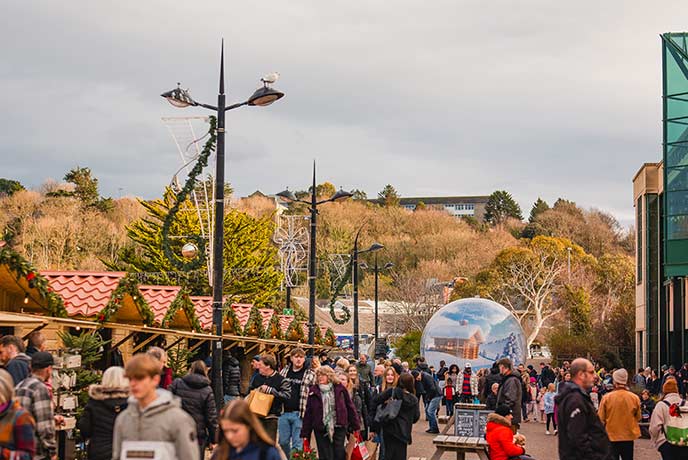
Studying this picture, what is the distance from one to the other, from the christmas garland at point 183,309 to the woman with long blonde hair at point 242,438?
12765mm

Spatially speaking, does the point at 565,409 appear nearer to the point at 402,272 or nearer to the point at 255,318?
the point at 255,318

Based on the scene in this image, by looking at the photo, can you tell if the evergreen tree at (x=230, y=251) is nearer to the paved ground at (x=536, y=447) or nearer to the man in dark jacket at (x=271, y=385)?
the paved ground at (x=536, y=447)

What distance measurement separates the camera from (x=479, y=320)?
38562 millimetres

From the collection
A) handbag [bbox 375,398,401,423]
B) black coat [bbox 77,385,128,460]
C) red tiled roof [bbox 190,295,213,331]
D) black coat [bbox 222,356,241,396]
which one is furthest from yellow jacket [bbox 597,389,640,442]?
red tiled roof [bbox 190,295,213,331]

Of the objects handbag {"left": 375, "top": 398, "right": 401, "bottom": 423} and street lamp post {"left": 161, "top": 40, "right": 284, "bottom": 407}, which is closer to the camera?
handbag {"left": 375, "top": 398, "right": 401, "bottom": 423}

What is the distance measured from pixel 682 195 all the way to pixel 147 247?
28497mm

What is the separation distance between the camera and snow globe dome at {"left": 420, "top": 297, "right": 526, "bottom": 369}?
1500 inches

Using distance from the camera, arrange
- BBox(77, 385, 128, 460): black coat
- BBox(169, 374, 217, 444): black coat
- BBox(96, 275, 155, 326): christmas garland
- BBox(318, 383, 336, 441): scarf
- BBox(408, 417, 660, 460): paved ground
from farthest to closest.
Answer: BBox(408, 417, 660, 460): paved ground, BBox(96, 275, 155, 326): christmas garland, BBox(318, 383, 336, 441): scarf, BBox(169, 374, 217, 444): black coat, BBox(77, 385, 128, 460): black coat

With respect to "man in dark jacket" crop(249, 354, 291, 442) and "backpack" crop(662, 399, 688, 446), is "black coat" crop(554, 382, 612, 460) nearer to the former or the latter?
"backpack" crop(662, 399, 688, 446)

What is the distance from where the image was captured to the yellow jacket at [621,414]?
1312 centimetres

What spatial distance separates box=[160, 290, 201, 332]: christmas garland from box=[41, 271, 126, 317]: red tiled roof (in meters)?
1.84

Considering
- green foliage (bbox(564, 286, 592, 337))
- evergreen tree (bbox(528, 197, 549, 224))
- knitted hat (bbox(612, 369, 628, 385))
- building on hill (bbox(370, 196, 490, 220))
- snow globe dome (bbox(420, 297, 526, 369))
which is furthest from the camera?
building on hill (bbox(370, 196, 490, 220))

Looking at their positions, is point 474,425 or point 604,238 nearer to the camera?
point 474,425

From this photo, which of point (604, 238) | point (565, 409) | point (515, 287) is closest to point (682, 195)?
point (565, 409)
